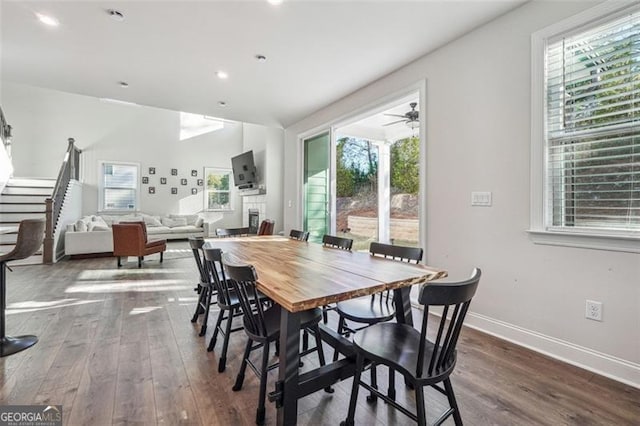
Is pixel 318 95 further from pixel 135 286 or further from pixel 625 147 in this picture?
pixel 135 286

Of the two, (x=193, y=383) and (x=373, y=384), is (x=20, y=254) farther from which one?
(x=373, y=384)

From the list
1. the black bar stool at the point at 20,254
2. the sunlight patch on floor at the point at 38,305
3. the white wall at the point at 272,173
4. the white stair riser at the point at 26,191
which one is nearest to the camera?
the black bar stool at the point at 20,254

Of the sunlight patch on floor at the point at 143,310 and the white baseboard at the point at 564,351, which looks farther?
the sunlight patch on floor at the point at 143,310

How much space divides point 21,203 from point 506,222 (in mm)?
8887

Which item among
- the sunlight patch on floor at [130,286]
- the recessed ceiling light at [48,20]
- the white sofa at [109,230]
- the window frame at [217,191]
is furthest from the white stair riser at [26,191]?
the recessed ceiling light at [48,20]

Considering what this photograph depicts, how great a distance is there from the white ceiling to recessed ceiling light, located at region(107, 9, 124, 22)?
4 cm

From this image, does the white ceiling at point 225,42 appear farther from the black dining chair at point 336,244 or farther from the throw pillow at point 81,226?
the throw pillow at point 81,226

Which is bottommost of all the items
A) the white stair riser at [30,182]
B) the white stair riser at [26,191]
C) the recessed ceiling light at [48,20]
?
the white stair riser at [26,191]

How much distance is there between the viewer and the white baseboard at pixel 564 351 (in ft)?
5.95

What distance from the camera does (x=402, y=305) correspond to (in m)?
1.70

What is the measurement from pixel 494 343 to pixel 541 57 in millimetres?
2229

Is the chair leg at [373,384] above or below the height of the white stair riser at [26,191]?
below

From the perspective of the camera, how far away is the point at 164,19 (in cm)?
248

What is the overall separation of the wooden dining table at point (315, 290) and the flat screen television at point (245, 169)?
253 inches
